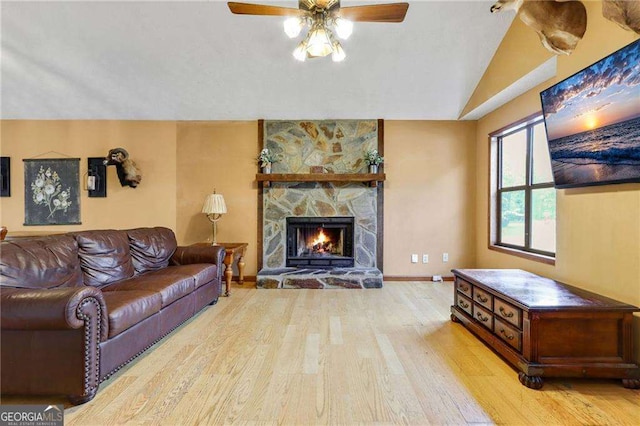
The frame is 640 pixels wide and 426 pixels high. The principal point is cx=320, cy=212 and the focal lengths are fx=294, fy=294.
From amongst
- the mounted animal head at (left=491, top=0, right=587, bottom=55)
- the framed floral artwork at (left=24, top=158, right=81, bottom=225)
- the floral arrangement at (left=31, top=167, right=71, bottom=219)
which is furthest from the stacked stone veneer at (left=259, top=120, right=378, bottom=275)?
the mounted animal head at (left=491, top=0, right=587, bottom=55)

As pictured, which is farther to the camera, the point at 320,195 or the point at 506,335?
the point at 320,195

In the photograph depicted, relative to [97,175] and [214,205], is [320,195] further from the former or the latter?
[97,175]

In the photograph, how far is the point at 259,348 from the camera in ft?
7.70

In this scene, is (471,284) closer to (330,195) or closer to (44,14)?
(330,195)

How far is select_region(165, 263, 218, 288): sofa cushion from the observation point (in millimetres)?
2995

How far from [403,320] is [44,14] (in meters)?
4.90

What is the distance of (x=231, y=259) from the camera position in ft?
12.6

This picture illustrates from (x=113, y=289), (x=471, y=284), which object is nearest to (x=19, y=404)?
(x=113, y=289)

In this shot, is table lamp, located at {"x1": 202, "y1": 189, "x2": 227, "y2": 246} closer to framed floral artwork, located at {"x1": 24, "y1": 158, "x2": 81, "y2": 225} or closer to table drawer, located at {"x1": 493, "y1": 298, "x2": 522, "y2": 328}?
framed floral artwork, located at {"x1": 24, "y1": 158, "x2": 81, "y2": 225}

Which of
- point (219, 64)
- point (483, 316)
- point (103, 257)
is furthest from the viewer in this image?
point (219, 64)

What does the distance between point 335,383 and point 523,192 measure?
324 centimetres

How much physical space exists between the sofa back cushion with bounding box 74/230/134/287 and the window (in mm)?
4201

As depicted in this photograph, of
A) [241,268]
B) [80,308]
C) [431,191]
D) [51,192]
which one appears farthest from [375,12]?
[51,192]

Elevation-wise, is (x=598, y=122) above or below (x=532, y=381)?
above
